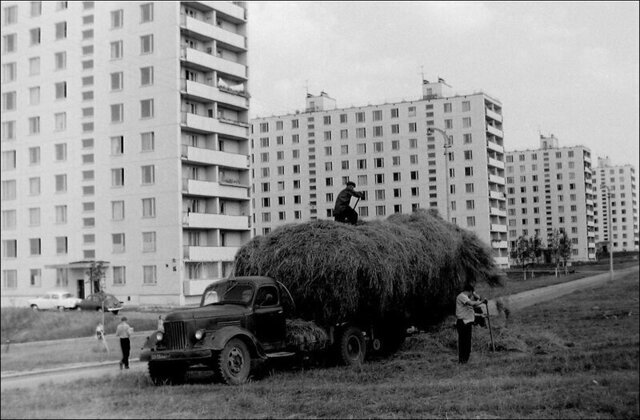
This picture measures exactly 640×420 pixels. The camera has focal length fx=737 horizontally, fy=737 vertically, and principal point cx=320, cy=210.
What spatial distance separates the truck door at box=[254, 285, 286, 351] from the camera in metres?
12.6

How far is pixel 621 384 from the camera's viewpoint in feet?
29.8

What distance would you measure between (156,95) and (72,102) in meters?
1.00

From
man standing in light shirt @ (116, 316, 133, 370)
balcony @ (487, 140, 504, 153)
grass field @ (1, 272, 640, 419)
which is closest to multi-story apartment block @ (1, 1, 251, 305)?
grass field @ (1, 272, 640, 419)

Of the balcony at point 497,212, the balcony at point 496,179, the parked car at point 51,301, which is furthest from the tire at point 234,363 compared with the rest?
the balcony at point 497,212

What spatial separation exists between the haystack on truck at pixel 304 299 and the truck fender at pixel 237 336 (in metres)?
0.02

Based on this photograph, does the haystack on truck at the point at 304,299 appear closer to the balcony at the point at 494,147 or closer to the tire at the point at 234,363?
the tire at the point at 234,363

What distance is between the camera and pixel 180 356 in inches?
460

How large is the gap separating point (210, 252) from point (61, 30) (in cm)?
968

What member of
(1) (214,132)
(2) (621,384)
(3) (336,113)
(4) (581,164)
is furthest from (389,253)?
(4) (581,164)

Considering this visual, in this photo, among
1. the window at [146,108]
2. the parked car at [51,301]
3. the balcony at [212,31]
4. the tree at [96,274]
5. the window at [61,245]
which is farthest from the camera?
the balcony at [212,31]

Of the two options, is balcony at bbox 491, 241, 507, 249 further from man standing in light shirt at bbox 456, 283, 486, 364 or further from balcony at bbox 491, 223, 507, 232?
man standing in light shirt at bbox 456, 283, 486, 364

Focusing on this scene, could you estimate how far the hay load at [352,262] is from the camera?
12.9 m

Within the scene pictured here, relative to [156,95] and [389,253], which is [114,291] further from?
[389,253]

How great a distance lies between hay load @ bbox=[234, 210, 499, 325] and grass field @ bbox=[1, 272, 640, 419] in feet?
3.76
